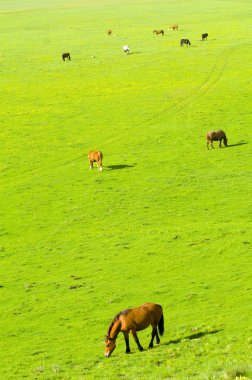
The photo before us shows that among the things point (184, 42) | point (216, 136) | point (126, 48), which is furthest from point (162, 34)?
point (216, 136)

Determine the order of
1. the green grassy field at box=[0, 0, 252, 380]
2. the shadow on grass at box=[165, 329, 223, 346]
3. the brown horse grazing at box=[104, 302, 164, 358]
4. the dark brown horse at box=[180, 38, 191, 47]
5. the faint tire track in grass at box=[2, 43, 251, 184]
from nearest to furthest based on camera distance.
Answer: the brown horse grazing at box=[104, 302, 164, 358] < the shadow on grass at box=[165, 329, 223, 346] < the green grassy field at box=[0, 0, 252, 380] < the faint tire track in grass at box=[2, 43, 251, 184] < the dark brown horse at box=[180, 38, 191, 47]

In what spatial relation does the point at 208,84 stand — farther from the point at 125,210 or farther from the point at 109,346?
the point at 109,346

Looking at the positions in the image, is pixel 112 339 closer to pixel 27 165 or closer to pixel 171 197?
pixel 171 197

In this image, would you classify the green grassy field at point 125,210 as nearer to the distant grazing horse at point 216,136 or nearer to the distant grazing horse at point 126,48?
the distant grazing horse at point 216,136

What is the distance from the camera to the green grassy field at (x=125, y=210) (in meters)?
24.2

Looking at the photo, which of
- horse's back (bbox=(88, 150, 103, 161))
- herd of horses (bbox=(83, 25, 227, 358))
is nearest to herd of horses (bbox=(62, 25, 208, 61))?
horse's back (bbox=(88, 150, 103, 161))

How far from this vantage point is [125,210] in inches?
1652

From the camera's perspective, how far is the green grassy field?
2418 centimetres

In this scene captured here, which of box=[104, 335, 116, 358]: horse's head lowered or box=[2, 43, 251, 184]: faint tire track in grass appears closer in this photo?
box=[104, 335, 116, 358]: horse's head lowered

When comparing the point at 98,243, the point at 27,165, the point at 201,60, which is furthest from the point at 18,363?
the point at 201,60

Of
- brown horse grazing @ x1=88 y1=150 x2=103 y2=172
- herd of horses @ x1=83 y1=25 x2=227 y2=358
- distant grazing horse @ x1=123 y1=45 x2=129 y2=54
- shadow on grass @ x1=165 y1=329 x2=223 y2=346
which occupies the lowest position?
shadow on grass @ x1=165 y1=329 x2=223 y2=346

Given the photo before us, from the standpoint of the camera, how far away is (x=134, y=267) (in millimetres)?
33031

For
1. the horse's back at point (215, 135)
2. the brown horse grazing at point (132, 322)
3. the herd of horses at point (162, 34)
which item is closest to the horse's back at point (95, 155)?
the horse's back at point (215, 135)

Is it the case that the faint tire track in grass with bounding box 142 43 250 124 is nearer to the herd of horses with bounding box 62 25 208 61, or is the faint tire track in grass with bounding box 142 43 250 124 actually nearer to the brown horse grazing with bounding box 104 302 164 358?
the herd of horses with bounding box 62 25 208 61
